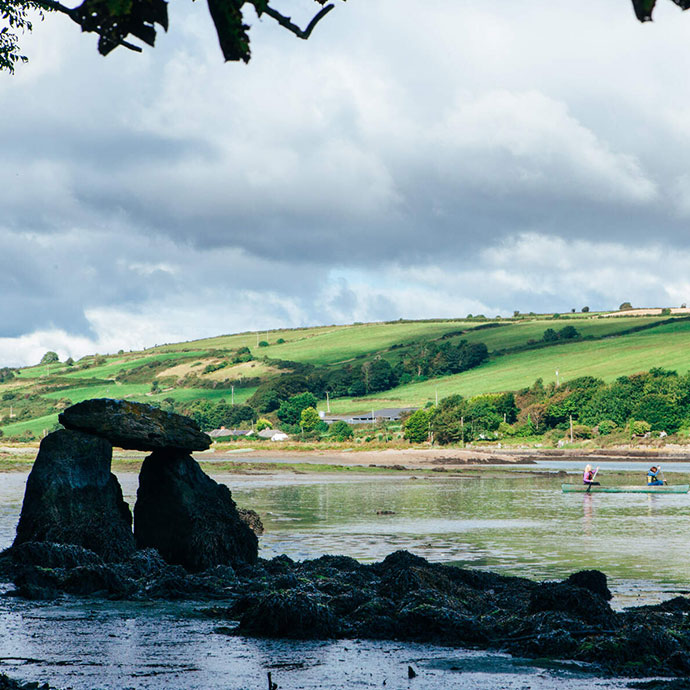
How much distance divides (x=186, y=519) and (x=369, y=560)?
Result: 581 centimetres

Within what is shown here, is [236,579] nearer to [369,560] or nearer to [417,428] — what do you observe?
[369,560]

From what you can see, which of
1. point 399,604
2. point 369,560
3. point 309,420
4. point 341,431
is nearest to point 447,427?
point 341,431

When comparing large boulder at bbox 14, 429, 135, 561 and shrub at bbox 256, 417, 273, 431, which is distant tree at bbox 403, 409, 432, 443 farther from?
large boulder at bbox 14, 429, 135, 561

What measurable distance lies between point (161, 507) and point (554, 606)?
9.96m

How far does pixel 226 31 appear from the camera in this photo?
471 centimetres

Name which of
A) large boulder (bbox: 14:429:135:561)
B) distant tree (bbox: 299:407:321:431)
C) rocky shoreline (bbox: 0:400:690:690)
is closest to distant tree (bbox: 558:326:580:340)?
distant tree (bbox: 299:407:321:431)

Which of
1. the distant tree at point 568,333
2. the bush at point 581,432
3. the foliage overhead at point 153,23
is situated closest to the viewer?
the foliage overhead at point 153,23

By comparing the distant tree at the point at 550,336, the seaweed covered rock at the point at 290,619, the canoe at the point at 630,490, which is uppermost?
the distant tree at the point at 550,336

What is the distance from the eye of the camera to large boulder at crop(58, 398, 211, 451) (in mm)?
20797

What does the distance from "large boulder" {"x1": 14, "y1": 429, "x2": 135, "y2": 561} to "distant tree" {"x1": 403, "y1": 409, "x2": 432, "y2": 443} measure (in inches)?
4857

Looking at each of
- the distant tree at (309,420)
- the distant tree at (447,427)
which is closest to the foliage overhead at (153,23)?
the distant tree at (447,427)

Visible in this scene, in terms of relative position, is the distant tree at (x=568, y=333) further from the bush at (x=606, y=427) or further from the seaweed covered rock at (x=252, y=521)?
the seaweed covered rock at (x=252, y=521)

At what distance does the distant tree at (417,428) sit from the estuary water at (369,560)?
78.6 m

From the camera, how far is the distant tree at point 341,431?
154m
